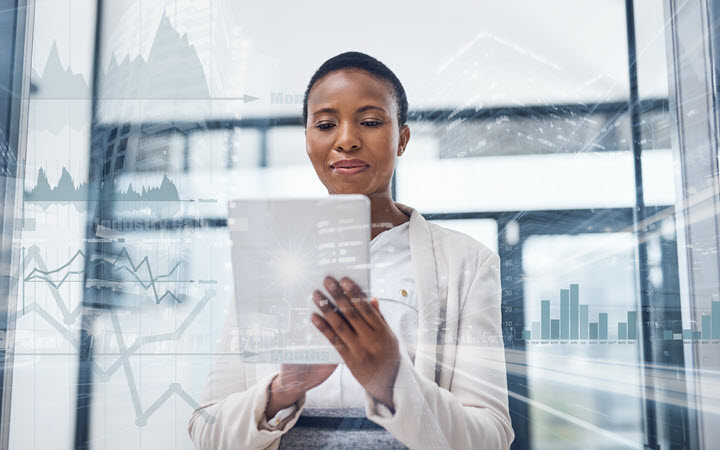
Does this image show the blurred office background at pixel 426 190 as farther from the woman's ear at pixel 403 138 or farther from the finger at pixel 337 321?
the finger at pixel 337 321

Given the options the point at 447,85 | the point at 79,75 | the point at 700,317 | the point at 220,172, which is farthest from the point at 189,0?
the point at 700,317

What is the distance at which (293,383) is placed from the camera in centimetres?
92

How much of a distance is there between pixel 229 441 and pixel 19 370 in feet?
1.92

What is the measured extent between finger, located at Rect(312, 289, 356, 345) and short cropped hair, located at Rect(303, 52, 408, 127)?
16.4 inches

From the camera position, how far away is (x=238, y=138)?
3.54 ft

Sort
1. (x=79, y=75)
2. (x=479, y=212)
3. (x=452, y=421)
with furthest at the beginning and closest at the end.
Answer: (x=79, y=75)
(x=479, y=212)
(x=452, y=421)

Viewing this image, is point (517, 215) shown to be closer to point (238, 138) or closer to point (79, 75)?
point (238, 138)
